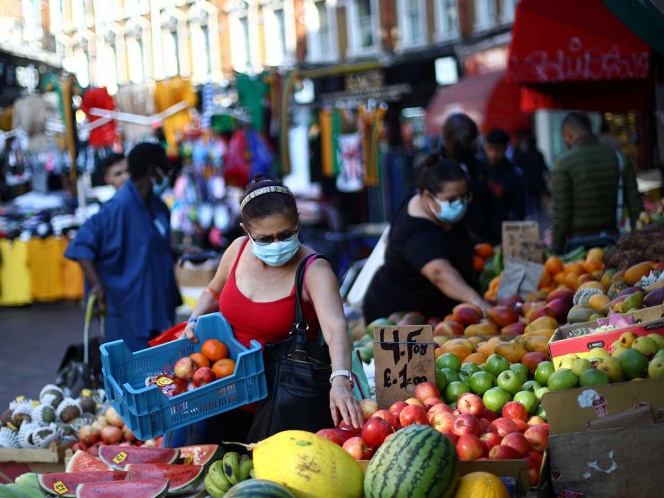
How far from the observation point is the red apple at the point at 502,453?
123 inches

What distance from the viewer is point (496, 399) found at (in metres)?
3.81

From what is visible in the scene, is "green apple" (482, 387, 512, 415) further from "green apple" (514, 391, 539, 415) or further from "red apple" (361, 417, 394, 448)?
"red apple" (361, 417, 394, 448)

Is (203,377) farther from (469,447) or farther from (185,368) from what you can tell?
(469,447)

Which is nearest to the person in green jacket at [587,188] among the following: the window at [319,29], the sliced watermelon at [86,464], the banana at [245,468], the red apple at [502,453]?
the red apple at [502,453]

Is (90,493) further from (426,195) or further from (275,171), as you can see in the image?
(275,171)

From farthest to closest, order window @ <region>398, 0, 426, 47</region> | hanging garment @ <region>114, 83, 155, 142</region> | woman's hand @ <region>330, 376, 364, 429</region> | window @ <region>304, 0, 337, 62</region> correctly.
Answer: window @ <region>304, 0, 337, 62</region>
window @ <region>398, 0, 426, 47</region>
hanging garment @ <region>114, 83, 155, 142</region>
woman's hand @ <region>330, 376, 364, 429</region>

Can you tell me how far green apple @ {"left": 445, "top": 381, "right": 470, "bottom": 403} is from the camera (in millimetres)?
3911

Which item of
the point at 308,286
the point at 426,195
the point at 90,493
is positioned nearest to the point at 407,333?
the point at 308,286

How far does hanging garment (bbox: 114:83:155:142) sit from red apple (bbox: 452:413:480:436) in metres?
11.7

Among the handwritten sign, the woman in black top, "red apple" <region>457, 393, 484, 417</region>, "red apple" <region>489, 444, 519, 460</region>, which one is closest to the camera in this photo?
"red apple" <region>489, 444, 519, 460</region>

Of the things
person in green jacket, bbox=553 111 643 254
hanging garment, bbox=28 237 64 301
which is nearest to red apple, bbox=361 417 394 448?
person in green jacket, bbox=553 111 643 254

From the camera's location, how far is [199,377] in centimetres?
380

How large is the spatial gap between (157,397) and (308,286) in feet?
2.43

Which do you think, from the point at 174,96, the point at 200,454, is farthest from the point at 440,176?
the point at 174,96
